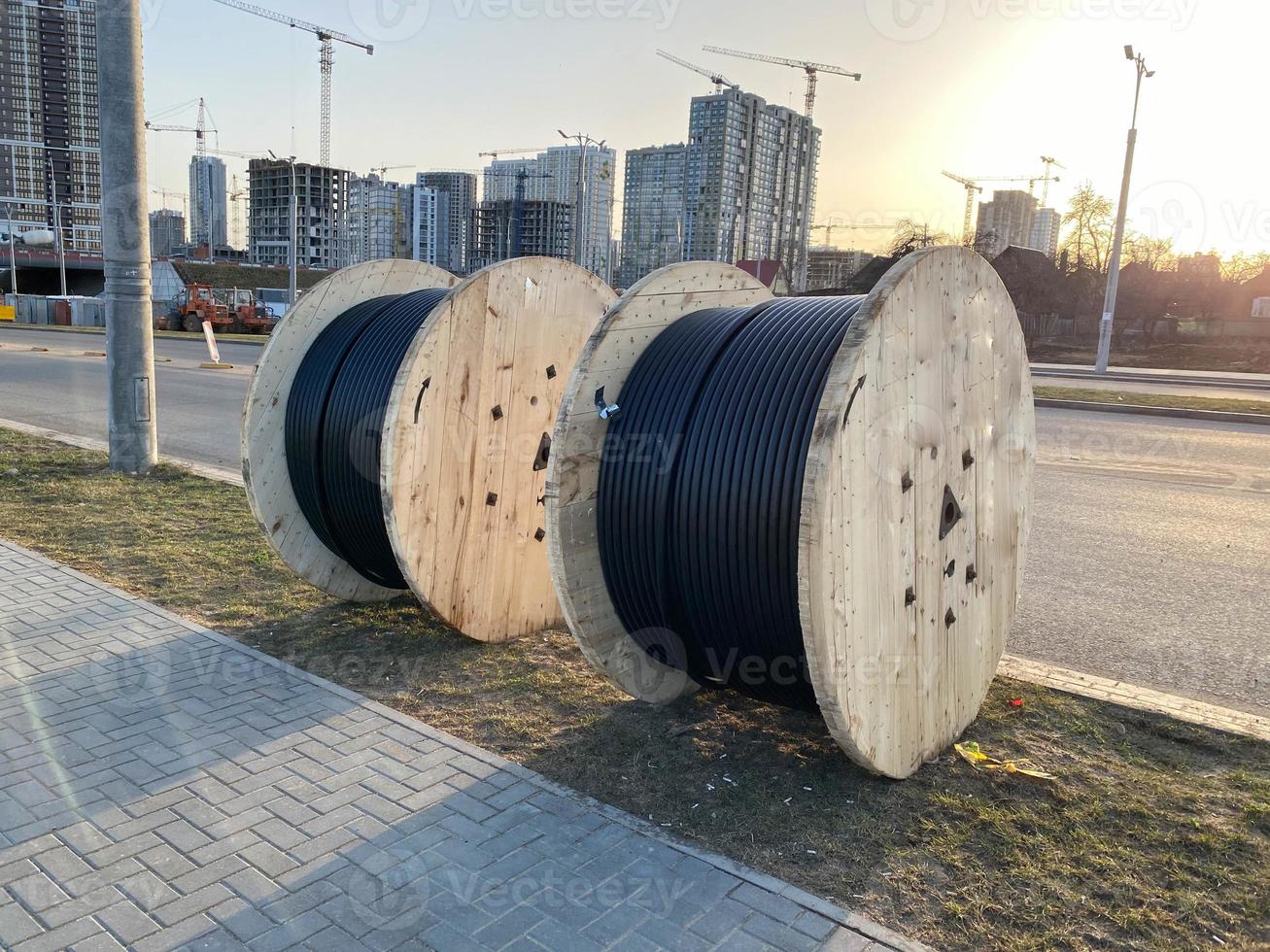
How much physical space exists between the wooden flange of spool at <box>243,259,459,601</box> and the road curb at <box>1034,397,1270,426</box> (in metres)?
15.3

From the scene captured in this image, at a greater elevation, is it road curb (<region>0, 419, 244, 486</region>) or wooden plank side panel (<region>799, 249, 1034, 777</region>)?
wooden plank side panel (<region>799, 249, 1034, 777</region>)

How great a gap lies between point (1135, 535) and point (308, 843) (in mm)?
8018

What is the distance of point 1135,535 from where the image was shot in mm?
8789

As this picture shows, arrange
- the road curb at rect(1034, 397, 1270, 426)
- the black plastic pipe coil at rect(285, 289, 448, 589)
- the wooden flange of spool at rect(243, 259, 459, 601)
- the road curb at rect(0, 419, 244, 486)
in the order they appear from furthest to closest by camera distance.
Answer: the road curb at rect(1034, 397, 1270, 426), the road curb at rect(0, 419, 244, 486), the wooden flange of spool at rect(243, 259, 459, 601), the black plastic pipe coil at rect(285, 289, 448, 589)

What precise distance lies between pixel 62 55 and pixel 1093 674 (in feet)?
344

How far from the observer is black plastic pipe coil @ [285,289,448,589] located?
5531 mm

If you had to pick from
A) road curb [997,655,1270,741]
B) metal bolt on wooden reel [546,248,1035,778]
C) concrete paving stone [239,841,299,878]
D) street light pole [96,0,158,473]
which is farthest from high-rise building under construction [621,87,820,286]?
concrete paving stone [239,841,299,878]

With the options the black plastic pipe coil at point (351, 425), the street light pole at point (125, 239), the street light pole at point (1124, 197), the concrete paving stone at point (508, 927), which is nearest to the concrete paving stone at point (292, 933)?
the concrete paving stone at point (508, 927)

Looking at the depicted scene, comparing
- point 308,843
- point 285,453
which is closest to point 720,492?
point 308,843

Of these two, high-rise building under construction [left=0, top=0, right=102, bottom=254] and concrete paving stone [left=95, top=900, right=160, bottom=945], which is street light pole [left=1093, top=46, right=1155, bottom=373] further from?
high-rise building under construction [left=0, top=0, right=102, bottom=254]

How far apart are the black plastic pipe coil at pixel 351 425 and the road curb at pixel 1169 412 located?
15261 mm

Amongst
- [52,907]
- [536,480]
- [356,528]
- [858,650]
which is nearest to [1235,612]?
[858,650]

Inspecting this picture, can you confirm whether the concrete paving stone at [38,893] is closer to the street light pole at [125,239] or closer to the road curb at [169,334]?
the street light pole at [125,239]

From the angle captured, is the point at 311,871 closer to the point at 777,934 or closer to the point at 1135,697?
the point at 777,934
